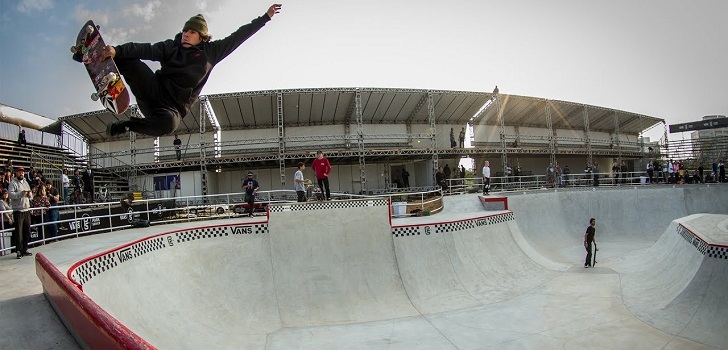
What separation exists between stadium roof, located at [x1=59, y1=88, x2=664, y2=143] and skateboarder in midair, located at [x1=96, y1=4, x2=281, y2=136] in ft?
53.0

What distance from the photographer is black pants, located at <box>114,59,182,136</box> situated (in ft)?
8.87

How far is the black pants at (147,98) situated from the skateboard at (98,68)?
67 mm

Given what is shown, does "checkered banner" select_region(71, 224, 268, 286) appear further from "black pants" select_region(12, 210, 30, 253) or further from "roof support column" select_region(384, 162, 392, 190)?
"roof support column" select_region(384, 162, 392, 190)

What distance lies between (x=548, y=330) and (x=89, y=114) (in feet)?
78.6

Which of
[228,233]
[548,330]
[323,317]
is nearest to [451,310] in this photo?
[548,330]

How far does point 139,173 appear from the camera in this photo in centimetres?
2130

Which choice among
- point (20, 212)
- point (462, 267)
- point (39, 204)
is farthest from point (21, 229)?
point (462, 267)

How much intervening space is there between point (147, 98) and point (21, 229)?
220 inches

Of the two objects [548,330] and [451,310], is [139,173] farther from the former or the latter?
[548,330]

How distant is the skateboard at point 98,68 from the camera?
267 centimetres

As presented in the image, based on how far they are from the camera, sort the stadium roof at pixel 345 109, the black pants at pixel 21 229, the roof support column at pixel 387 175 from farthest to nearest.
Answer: the roof support column at pixel 387 175
the stadium roof at pixel 345 109
the black pants at pixel 21 229

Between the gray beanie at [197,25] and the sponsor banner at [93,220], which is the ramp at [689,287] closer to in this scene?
the gray beanie at [197,25]

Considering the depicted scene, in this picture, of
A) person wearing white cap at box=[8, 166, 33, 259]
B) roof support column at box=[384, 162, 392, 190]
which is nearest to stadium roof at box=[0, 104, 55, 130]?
person wearing white cap at box=[8, 166, 33, 259]

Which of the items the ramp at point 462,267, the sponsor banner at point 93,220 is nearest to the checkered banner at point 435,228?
the ramp at point 462,267
